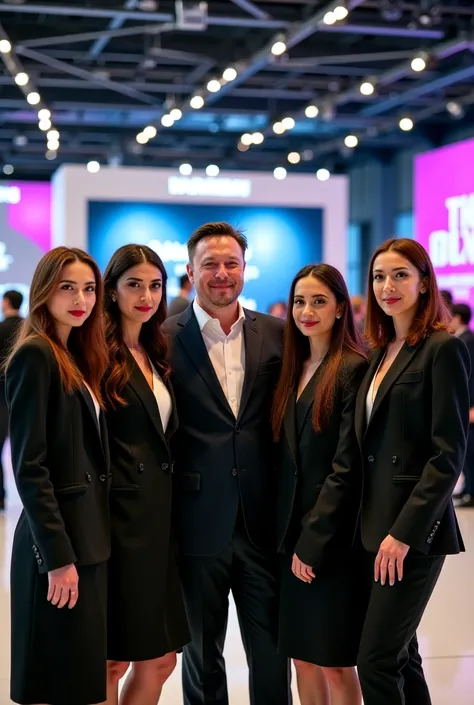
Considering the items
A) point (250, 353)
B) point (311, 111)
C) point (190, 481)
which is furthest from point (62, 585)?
point (311, 111)

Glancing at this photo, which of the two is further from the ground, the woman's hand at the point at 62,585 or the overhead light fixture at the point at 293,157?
the overhead light fixture at the point at 293,157

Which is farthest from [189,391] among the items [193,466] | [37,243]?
[37,243]

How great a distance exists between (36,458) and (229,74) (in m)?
9.04

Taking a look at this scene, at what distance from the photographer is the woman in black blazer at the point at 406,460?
109 inches

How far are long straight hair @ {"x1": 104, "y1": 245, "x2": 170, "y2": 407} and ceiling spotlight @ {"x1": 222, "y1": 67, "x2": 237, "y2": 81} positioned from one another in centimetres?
825

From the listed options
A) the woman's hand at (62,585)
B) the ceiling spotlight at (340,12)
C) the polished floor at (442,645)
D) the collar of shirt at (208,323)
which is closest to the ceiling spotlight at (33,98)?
the ceiling spotlight at (340,12)

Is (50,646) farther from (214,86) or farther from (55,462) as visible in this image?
(214,86)

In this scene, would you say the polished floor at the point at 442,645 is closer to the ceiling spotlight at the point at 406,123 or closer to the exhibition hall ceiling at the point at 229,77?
the exhibition hall ceiling at the point at 229,77

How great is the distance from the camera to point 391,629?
276cm

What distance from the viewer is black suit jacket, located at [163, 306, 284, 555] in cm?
312

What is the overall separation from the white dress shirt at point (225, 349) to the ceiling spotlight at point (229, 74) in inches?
320

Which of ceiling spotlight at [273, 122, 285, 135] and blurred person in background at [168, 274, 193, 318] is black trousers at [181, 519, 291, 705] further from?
ceiling spotlight at [273, 122, 285, 135]

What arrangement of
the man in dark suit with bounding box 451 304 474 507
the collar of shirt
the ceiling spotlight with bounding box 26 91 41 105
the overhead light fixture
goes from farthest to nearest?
the overhead light fixture, the ceiling spotlight with bounding box 26 91 41 105, the man in dark suit with bounding box 451 304 474 507, the collar of shirt

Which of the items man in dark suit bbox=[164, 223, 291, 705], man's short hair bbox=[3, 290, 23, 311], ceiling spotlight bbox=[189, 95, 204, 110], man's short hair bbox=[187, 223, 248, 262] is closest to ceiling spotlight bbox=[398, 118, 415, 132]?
ceiling spotlight bbox=[189, 95, 204, 110]
